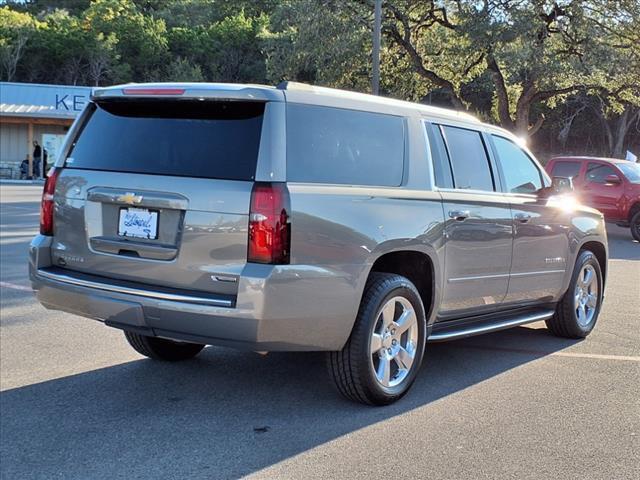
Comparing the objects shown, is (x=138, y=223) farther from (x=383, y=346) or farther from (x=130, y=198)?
(x=383, y=346)

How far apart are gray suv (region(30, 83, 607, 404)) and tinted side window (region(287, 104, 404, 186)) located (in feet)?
0.04

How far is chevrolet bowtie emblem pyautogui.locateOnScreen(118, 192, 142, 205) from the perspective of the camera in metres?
4.23

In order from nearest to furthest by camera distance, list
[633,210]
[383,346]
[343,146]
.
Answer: [343,146], [383,346], [633,210]

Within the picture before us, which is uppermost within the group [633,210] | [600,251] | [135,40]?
[135,40]

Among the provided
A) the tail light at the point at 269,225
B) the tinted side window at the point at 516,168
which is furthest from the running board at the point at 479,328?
the tail light at the point at 269,225

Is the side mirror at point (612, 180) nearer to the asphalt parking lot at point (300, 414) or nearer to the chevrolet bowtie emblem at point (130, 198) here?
the asphalt parking lot at point (300, 414)

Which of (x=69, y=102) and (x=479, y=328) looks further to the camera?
(x=69, y=102)

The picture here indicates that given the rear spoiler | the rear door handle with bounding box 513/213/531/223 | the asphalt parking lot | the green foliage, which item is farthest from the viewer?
the green foliage

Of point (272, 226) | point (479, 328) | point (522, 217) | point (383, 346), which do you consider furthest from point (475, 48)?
point (272, 226)

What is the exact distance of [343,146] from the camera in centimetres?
451

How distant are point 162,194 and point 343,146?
1.15 meters

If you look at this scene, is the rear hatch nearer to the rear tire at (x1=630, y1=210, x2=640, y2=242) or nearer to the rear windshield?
the rear windshield

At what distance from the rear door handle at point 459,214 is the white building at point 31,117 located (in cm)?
3200

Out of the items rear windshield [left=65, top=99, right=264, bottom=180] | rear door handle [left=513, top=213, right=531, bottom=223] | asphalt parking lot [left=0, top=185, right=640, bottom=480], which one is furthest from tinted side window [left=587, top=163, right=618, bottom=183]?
rear windshield [left=65, top=99, right=264, bottom=180]
